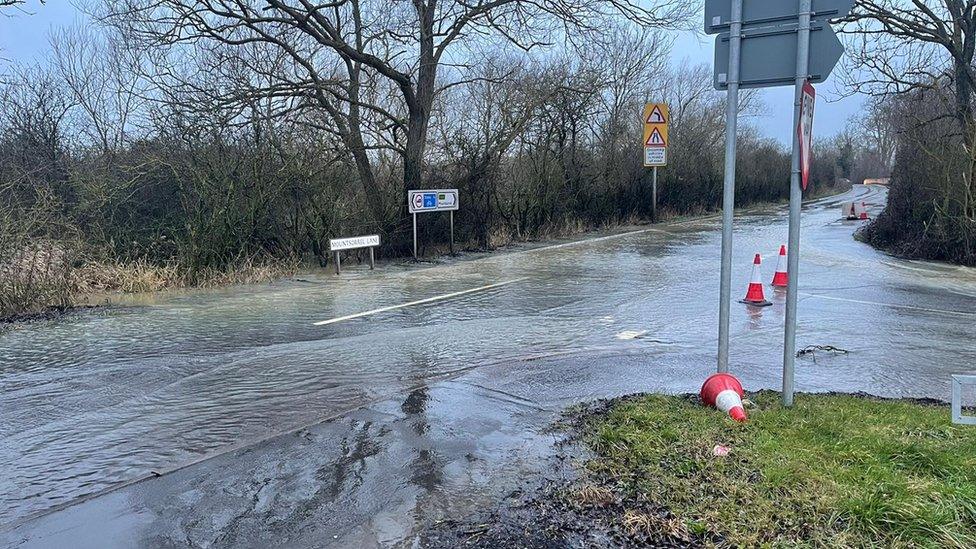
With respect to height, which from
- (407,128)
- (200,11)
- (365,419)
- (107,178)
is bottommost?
(365,419)

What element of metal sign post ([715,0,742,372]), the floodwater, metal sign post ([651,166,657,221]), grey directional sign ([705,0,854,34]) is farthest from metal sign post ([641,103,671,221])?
metal sign post ([715,0,742,372])

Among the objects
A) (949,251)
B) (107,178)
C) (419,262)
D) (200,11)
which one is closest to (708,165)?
(949,251)

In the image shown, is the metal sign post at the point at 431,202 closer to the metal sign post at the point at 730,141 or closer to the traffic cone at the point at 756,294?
the traffic cone at the point at 756,294

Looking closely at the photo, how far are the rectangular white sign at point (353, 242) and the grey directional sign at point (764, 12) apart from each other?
949cm

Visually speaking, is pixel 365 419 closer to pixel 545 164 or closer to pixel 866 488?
pixel 866 488

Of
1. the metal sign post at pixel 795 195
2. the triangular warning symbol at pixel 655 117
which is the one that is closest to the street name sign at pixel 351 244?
the metal sign post at pixel 795 195

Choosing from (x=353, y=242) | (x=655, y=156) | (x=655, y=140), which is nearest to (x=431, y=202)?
(x=353, y=242)

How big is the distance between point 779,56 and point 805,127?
0.59m

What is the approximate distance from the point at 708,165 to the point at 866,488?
32.0m

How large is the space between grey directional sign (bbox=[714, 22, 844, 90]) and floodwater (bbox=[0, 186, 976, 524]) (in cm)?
277

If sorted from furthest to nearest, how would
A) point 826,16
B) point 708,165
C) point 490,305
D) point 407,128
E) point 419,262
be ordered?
point 708,165 → point 407,128 → point 419,262 → point 490,305 → point 826,16

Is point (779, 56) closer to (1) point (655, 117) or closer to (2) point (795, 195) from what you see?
(2) point (795, 195)

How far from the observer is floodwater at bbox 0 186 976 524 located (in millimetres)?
5047

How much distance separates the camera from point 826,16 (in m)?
4.80
